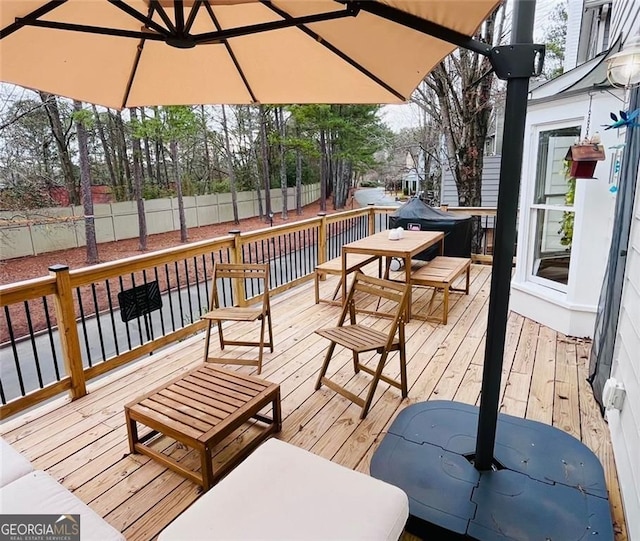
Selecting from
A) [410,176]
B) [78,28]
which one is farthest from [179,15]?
A: [410,176]

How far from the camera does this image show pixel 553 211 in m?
4.06

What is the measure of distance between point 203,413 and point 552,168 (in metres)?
3.87

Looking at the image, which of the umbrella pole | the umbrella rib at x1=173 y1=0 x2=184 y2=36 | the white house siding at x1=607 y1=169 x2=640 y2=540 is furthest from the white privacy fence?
the white house siding at x1=607 y1=169 x2=640 y2=540

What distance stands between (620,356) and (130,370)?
3.45m

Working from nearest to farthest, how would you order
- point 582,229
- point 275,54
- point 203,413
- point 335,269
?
point 203,413
point 275,54
point 582,229
point 335,269

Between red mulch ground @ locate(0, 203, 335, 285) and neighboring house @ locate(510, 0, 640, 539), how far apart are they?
709 centimetres

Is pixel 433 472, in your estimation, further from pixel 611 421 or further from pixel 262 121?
pixel 262 121

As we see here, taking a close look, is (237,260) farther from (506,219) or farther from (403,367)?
(506,219)

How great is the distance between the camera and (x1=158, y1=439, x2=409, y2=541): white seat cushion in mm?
1254

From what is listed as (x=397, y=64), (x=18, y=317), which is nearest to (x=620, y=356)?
(x=397, y=64)

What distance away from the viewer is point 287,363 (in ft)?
11.4

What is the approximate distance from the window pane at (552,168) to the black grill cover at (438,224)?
1.81m

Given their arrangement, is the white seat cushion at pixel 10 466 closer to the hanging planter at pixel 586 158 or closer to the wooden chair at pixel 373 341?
the wooden chair at pixel 373 341

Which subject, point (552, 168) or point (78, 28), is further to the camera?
point (552, 168)
